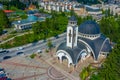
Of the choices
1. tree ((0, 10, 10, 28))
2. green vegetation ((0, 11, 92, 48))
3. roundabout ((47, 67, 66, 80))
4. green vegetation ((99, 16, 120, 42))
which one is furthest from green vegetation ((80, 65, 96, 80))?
tree ((0, 10, 10, 28))

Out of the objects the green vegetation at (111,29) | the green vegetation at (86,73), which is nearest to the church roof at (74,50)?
the green vegetation at (86,73)

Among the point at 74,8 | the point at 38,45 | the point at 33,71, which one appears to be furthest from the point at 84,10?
the point at 33,71

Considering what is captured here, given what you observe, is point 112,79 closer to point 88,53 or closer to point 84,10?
point 88,53

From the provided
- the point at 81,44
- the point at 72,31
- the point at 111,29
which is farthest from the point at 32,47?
the point at 111,29

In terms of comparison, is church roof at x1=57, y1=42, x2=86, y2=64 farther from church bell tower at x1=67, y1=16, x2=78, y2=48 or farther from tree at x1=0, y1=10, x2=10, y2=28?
tree at x1=0, y1=10, x2=10, y2=28

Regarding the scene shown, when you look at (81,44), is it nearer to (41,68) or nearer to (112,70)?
(41,68)

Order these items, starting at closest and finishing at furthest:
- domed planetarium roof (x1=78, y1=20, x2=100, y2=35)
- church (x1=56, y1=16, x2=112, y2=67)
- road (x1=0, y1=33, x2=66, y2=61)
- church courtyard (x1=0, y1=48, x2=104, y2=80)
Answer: church courtyard (x1=0, y1=48, x2=104, y2=80) < church (x1=56, y1=16, x2=112, y2=67) < domed planetarium roof (x1=78, y1=20, x2=100, y2=35) < road (x1=0, y1=33, x2=66, y2=61)

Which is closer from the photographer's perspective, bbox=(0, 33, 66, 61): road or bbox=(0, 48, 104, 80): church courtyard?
bbox=(0, 48, 104, 80): church courtyard

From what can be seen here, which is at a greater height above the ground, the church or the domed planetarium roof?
the domed planetarium roof

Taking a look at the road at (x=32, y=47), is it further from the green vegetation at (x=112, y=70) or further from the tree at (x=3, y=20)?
the green vegetation at (x=112, y=70)
